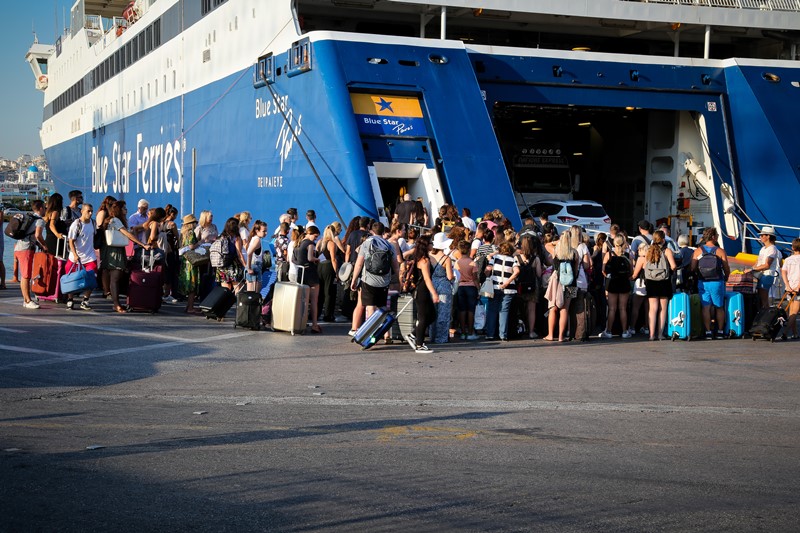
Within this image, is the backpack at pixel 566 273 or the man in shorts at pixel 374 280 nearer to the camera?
the man in shorts at pixel 374 280

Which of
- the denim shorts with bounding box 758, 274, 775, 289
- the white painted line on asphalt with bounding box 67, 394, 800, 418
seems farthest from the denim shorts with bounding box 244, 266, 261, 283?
the denim shorts with bounding box 758, 274, 775, 289

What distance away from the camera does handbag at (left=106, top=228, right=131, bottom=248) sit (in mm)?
14172

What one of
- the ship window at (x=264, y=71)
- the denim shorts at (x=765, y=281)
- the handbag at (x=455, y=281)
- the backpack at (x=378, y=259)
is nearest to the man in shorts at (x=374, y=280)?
the backpack at (x=378, y=259)

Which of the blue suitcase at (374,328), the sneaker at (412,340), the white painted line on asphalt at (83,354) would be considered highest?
→ the blue suitcase at (374,328)

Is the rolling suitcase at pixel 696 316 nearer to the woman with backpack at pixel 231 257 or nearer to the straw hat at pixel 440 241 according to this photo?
the straw hat at pixel 440 241

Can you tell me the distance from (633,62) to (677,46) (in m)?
1.93

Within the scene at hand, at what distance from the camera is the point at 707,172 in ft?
65.8

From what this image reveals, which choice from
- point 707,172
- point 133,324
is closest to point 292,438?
point 133,324

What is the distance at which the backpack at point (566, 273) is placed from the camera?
42.3ft

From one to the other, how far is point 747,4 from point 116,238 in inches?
555

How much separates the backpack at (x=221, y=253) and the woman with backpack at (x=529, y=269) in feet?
14.0

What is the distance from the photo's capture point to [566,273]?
12906 mm

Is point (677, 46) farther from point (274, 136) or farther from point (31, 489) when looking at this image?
point (31, 489)

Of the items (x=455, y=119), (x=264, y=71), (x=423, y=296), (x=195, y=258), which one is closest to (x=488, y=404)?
(x=423, y=296)
